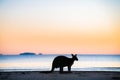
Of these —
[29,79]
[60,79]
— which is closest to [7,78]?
[29,79]

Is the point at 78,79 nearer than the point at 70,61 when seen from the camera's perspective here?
Yes

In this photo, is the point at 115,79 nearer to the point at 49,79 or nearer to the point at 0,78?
the point at 49,79

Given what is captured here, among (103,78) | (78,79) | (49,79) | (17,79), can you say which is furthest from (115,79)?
(17,79)

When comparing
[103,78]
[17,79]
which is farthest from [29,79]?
[103,78]

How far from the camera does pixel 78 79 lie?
15.9 meters

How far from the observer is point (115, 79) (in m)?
16.5

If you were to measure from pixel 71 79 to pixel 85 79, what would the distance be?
69cm

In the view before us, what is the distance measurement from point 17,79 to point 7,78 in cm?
79

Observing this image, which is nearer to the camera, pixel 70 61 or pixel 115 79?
pixel 115 79

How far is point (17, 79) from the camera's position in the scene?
16141 millimetres

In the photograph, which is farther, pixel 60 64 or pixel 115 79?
pixel 60 64

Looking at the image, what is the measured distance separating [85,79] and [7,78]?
157 inches

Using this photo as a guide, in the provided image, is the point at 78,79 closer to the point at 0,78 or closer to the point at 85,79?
the point at 85,79

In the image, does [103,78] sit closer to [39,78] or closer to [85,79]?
[85,79]
